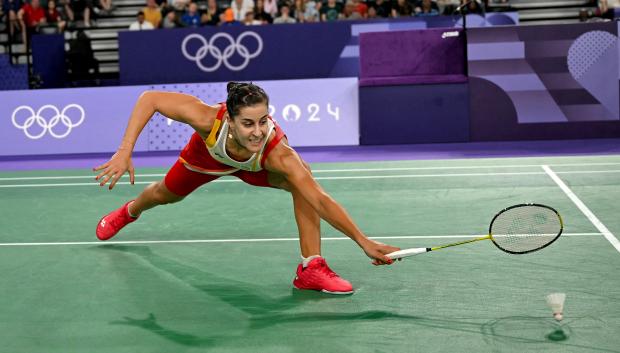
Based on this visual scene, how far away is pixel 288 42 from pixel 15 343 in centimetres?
1002

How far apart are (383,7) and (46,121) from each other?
6.00 meters

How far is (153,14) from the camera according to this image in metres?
15.1

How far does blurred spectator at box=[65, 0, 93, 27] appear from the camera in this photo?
16.1 meters

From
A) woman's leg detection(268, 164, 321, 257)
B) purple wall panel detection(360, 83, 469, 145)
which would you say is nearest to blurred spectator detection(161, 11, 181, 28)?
purple wall panel detection(360, 83, 469, 145)

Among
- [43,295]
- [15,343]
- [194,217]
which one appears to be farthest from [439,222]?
[15,343]

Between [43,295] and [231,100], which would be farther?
[43,295]

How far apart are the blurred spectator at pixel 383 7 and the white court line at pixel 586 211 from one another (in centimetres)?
651

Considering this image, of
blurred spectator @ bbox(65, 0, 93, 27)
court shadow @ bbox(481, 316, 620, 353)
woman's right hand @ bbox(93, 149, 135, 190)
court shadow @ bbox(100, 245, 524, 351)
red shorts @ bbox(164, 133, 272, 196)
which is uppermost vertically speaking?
blurred spectator @ bbox(65, 0, 93, 27)

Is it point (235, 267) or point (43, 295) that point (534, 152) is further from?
point (43, 295)

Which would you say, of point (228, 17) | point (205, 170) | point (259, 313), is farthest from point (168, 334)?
point (228, 17)

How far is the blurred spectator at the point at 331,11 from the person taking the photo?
14609mm

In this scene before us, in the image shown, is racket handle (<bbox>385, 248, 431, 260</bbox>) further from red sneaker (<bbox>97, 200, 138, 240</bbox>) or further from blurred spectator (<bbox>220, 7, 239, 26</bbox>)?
blurred spectator (<bbox>220, 7, 239, 26</bbox>)

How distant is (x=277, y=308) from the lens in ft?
13.7

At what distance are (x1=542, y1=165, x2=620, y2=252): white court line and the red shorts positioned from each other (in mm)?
2243
